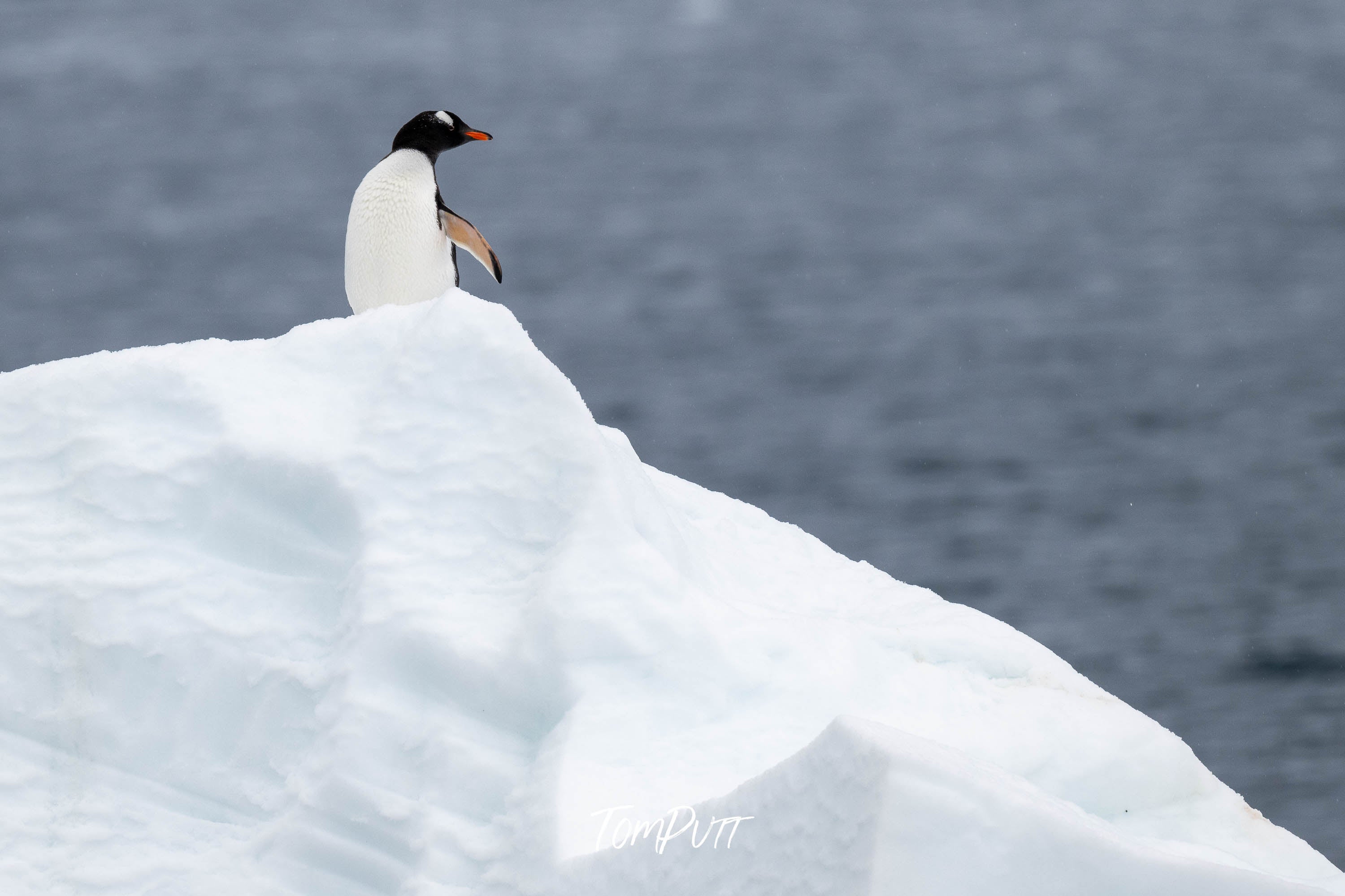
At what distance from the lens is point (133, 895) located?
3.25m

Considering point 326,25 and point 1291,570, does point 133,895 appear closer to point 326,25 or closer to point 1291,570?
point 1291,570

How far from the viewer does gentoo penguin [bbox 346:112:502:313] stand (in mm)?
6160

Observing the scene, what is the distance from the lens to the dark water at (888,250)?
15.0 metres

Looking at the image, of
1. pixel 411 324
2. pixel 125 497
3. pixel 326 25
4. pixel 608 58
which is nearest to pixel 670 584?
pixel 411 324

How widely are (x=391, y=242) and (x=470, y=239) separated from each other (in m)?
0.89

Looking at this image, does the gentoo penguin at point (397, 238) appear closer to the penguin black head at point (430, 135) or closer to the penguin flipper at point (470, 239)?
the penguin black head at point (430, 135)

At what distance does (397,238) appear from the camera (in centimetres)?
616

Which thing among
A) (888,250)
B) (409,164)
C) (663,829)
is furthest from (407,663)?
(888,250)

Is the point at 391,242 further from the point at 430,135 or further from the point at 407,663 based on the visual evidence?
the point at 407,663

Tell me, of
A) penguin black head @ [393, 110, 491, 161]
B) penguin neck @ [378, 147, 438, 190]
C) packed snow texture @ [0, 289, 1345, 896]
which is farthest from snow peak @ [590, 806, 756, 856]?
penguin black head @ [393, 110, 491, 161]

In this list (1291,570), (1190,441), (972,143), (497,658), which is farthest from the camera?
(972,143)

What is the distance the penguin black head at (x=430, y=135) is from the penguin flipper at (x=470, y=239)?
0.96 ft

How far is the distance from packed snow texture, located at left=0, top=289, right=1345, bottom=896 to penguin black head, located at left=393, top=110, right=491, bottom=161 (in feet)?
8.62

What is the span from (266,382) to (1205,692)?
1134cm
